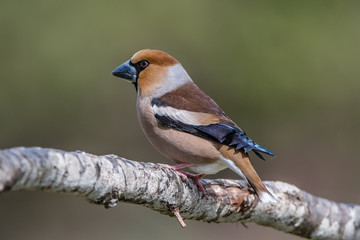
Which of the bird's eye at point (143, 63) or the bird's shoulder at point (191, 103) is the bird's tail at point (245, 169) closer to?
the bird's shoulder at point (191, 103)

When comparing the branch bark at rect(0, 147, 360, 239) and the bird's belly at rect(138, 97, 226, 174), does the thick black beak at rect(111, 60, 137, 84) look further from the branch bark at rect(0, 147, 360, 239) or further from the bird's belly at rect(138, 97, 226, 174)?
the branch bark at rect(0, 147, 360, 239)

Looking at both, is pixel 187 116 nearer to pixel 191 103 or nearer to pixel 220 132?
pixel 191 103

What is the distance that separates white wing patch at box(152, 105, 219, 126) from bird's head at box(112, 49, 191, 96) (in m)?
0.35

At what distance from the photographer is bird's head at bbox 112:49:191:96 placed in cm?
399

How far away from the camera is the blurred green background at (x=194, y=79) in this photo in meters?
6.79

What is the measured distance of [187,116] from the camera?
3637 mm

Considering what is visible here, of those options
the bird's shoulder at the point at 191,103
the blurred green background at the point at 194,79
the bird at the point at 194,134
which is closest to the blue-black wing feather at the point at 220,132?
the bird at the point at 194,134

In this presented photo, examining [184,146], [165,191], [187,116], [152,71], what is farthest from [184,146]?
[152,71]

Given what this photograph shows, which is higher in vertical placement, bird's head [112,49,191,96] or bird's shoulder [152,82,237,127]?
bird's head [112,49,191,96]

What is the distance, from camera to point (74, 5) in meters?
7.20

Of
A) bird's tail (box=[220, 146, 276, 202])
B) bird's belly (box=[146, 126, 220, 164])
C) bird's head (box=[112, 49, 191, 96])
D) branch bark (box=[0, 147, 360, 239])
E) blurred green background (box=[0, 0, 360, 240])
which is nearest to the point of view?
branch bark (box=[0, 147, 360, 239])

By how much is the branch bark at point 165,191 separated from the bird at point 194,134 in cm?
18

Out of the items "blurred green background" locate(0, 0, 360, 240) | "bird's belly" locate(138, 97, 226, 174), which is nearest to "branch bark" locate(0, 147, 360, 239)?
"bird's belly" locate(138, 97, 226, 174)

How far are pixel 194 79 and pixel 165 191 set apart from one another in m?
4.60
